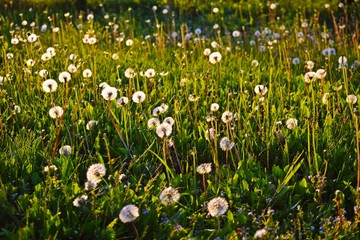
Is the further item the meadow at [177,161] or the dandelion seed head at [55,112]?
the dandelion seed head at [55,112]

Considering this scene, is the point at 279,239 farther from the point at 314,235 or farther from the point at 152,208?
the point at 152,208

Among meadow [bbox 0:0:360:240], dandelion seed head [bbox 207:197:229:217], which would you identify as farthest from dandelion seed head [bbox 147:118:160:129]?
dandelion seed head [bbox 207:197:229:217]

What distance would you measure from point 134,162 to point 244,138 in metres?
Result: 0.72

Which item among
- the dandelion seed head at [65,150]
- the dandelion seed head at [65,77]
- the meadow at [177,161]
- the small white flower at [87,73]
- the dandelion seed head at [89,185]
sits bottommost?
the meadow at [177,161]

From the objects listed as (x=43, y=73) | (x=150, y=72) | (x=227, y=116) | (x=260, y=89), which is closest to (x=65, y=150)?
(x=227, y=116)

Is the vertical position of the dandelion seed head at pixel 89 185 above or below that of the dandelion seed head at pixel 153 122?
above

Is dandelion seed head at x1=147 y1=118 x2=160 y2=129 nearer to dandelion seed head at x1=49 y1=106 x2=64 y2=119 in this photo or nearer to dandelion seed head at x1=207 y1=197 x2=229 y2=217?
dandelion seed head at x1=49 y1=106 x2=64 y2=119

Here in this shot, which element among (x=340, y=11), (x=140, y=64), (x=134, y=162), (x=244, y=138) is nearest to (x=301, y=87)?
(x=244, y=138)

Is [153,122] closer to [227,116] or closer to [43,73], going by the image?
[227,116]

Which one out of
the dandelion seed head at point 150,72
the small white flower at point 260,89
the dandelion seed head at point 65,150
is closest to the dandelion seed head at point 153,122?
the dandelion seed head at point 65,150

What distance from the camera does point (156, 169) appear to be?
280cm

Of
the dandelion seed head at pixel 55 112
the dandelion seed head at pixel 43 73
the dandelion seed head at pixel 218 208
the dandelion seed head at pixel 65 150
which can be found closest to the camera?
the dandelion seed head at pixel 218 208

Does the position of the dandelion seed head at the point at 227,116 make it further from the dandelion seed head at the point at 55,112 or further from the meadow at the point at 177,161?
the dandelion seed head at the point at 55,112

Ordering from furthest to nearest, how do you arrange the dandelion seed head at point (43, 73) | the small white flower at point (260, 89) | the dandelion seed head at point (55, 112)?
the dandelion seed head at point (43, 73) < the small white flower at point (260, 89) < the dandelion seed head at point (55, 112)
